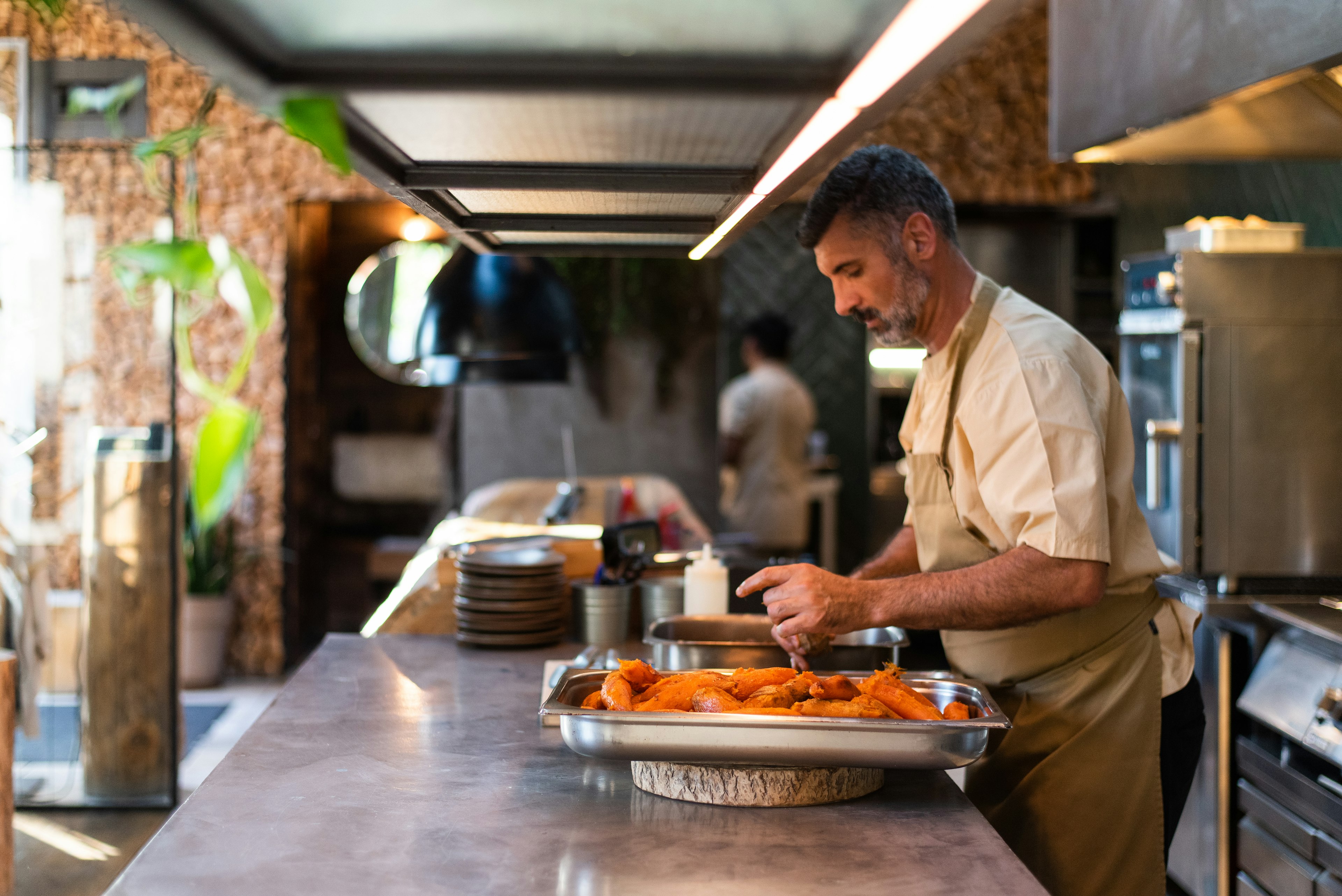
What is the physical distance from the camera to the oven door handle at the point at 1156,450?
3.93 metres

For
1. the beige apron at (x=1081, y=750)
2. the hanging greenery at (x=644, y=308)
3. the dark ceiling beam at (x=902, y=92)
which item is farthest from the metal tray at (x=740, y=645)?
the hanging greenery at (x=644, y=308)

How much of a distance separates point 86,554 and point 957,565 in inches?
143

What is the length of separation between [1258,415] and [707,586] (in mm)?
2151

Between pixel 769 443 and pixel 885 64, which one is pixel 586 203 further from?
pixel 769 443

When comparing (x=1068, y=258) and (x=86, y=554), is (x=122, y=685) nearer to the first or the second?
(x=86, y=554)

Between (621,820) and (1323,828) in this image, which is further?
(1323,828)

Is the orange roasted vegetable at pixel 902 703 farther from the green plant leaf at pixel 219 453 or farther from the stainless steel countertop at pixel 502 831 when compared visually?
the green plant leaf at pixel 219 453

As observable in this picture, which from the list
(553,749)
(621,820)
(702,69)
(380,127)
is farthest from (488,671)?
(702,69)

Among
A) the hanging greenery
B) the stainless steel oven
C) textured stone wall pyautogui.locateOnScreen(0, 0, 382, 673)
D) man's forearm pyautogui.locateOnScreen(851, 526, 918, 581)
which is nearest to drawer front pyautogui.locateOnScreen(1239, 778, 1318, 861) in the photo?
the stainless steel oven

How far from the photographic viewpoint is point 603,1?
1113 mm

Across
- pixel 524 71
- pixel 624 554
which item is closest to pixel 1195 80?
pixel 624 554

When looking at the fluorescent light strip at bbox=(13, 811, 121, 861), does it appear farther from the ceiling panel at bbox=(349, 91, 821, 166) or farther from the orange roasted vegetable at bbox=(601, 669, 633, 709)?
the ceiling panel at bbox=(349, 91, 821, 166)

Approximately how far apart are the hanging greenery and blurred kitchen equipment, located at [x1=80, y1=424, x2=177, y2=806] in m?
2.82

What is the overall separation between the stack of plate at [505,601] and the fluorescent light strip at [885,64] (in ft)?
4.79
